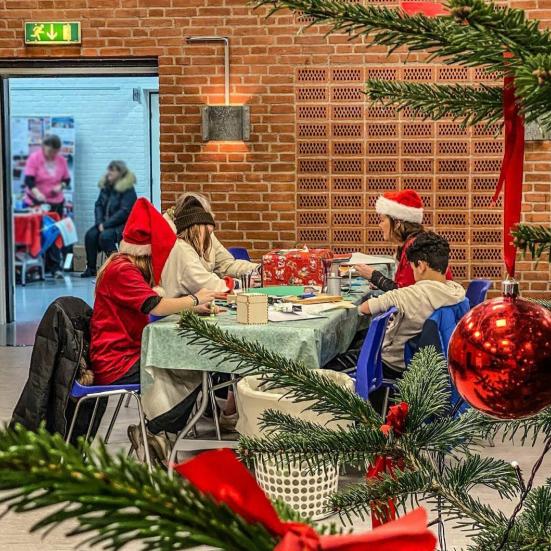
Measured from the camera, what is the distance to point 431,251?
4738mm

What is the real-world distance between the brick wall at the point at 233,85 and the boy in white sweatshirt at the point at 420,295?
359 cm

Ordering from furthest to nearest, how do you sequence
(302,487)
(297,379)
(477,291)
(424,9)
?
(477,291), (302,487), (297,379), (424,9)

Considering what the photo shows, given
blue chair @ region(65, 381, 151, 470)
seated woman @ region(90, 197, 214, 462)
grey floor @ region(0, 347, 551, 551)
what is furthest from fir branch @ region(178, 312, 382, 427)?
seated woman @ region(90, 197, 214, 462)

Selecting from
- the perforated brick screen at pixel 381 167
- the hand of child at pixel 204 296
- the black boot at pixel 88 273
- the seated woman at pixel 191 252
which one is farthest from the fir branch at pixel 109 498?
the black boot at pixel 88 273

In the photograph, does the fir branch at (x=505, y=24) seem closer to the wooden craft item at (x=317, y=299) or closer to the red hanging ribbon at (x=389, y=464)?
the red hanging ribbon at (x=389, y=464)

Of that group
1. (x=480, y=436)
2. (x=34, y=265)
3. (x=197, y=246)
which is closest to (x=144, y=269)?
(x=197, y=246)

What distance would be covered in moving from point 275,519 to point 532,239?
313mm

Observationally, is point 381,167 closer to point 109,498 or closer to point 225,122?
point 225,122

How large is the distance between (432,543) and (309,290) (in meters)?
5.20

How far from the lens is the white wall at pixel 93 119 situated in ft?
36.0

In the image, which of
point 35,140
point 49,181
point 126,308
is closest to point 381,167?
point 126,308

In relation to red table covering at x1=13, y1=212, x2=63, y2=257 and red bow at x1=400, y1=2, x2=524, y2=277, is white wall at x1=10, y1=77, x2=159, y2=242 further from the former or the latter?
red bow at x1=400, y1=2, x2=524, y2=277

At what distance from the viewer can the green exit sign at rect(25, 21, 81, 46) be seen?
859 cm

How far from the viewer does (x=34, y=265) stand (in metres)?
12.5
